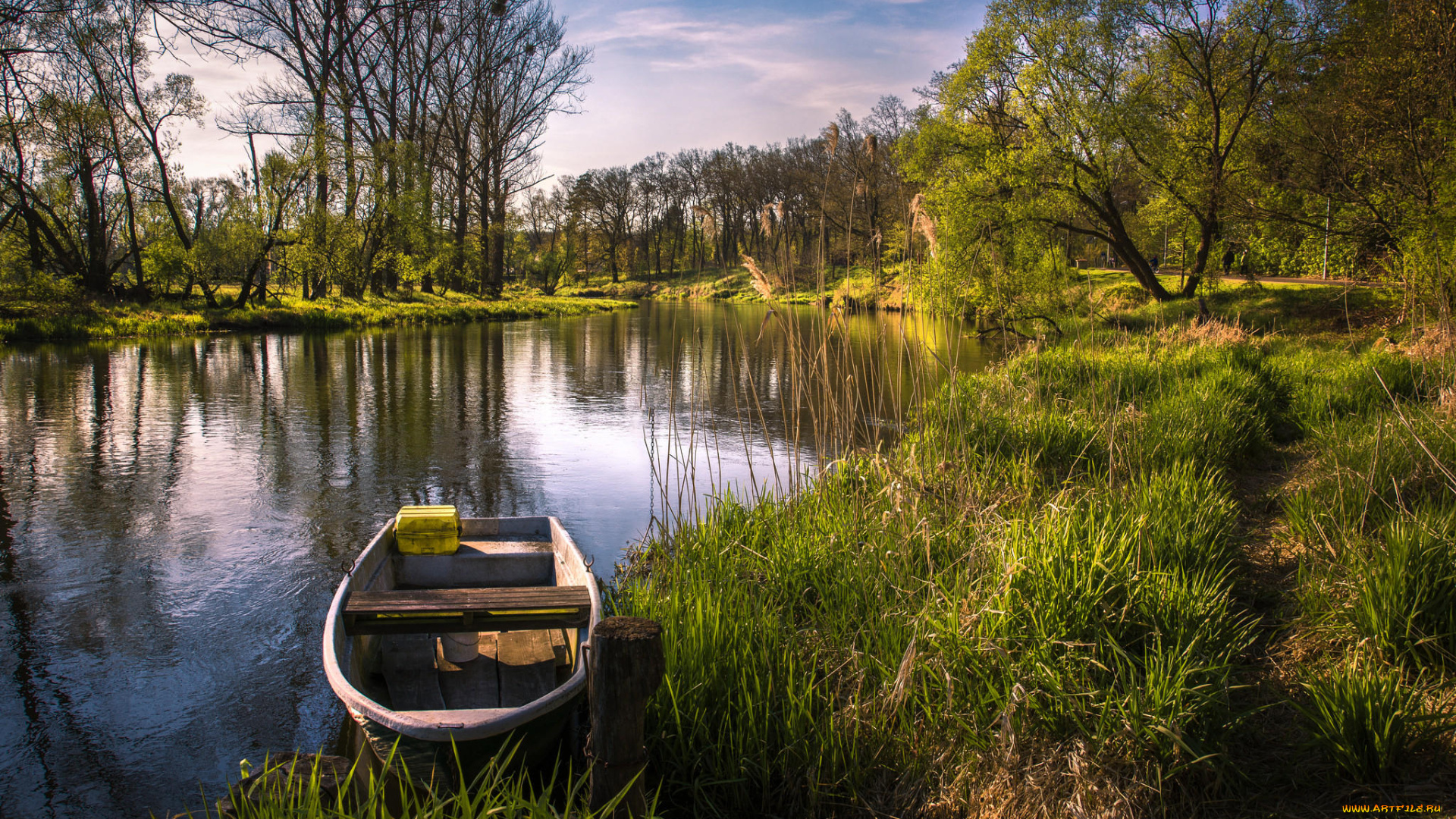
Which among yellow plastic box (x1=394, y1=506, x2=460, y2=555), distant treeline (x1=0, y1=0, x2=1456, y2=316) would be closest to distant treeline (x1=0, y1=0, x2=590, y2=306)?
distant treeline (x1=0, y1=0, x2=1456, y2=316)

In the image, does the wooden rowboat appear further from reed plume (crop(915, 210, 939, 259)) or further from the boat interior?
reed plume (crop(915, 210, 939, 259))

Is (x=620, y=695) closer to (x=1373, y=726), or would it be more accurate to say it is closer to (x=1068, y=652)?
(x=1068, y=652)

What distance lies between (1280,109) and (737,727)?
21.8m

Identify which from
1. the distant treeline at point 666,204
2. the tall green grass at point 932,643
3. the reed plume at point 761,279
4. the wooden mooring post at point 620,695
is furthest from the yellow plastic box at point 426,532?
the distant treeline at point 666,204

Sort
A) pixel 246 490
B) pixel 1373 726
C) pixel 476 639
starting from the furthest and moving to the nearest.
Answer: pixel 246 490 → pixel 476 639 → pixel 1373 726

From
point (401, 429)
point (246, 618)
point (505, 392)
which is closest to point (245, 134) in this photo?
point (505, 392)

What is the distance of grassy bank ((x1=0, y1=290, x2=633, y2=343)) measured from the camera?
62.7 feet

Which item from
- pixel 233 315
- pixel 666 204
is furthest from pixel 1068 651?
pixel 666 204

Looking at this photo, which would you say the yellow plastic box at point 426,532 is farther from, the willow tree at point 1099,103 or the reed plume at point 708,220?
the willow tree at point 1099,103

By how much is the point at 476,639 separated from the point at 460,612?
86 cm

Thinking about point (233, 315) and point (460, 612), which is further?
point (233, 315)

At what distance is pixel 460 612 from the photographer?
12.1ft

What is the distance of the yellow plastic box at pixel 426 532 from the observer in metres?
5.08

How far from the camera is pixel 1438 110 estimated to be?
10.2 m
